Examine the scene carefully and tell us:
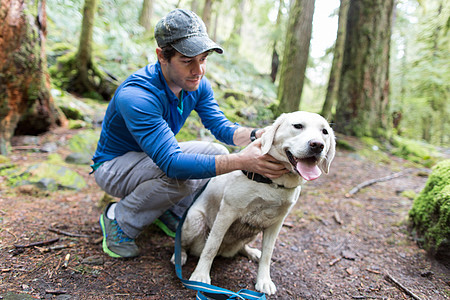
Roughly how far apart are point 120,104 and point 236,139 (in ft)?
3.75

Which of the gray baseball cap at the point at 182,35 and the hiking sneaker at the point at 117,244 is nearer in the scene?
the gray baseball cap at the point at 182,35

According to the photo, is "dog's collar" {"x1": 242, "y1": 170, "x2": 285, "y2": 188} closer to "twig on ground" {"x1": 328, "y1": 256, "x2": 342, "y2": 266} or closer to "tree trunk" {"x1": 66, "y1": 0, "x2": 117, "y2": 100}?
"twig on ground" {"x1": 328, "y1": 256, "x2": 342, "y2": 266}

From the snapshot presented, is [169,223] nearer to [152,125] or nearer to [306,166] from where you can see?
[152,125]

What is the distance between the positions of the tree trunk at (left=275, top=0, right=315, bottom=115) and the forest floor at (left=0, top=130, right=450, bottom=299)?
2.09 metres

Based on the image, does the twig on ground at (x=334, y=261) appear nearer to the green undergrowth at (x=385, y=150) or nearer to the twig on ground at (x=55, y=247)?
the twig on ground at (x=55, y=247)

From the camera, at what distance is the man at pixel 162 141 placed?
212cm

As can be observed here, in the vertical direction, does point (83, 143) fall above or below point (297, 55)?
below

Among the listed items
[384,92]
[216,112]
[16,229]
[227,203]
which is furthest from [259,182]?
[384,92]

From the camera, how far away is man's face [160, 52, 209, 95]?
2.28m

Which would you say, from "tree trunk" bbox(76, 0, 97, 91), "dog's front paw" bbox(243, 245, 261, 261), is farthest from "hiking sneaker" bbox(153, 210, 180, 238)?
"tree trunk" bbox(76, 0, 97, 91)

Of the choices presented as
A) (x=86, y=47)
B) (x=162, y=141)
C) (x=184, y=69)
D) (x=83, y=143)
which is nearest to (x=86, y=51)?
(x=86, y=47)

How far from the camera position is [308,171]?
1886 millimetres

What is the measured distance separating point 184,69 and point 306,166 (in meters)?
1.29

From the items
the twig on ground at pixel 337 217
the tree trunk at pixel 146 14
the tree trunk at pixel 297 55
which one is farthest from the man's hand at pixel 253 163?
the tree trunk at pixel 146 14
